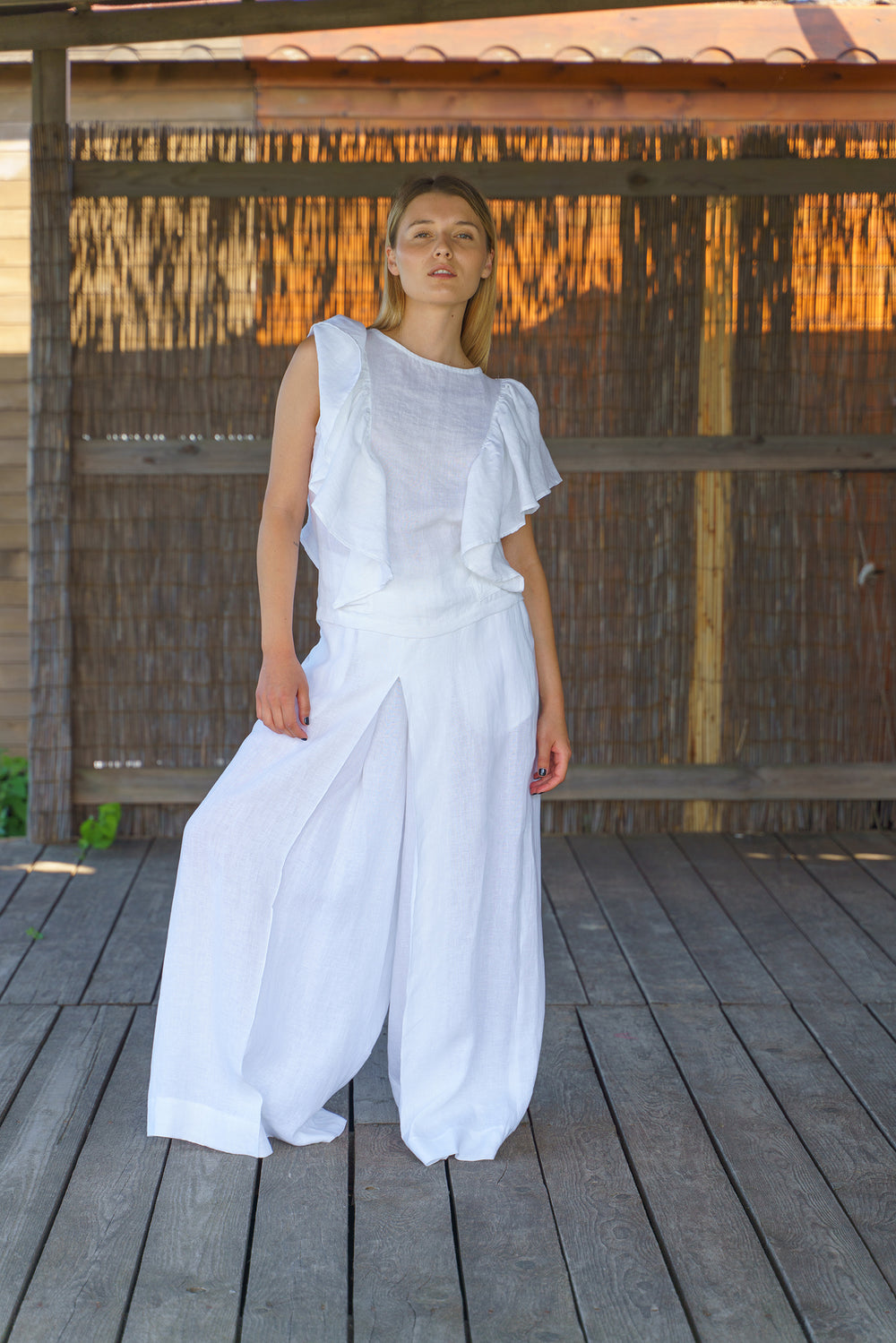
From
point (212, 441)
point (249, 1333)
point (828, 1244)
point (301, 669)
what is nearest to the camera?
point (249, 1333)

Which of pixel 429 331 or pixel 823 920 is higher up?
pixel 429 331

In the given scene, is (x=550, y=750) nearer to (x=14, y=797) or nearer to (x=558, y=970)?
(x=558, y=970)

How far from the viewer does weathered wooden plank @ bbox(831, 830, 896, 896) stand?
12.6 ft

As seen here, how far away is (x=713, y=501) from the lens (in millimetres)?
4133

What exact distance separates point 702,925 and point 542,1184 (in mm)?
1435

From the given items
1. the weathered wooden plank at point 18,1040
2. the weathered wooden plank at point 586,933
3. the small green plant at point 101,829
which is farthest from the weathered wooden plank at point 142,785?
the weathered wooden plank at point 18,1040

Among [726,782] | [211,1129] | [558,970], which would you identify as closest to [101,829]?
[558,970]

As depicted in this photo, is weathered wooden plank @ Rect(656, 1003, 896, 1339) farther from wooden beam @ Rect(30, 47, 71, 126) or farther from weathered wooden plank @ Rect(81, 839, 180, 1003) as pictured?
wooden beam @ Rect(30, 47, 71, 126)

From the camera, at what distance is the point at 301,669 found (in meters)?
2.10

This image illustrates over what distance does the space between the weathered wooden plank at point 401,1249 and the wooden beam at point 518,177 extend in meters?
2.83

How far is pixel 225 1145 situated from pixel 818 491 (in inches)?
112

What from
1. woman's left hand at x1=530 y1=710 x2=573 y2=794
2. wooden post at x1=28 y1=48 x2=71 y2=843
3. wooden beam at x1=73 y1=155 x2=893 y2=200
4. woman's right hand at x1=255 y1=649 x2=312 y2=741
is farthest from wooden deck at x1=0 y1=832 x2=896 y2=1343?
wooden beam at x1=73 y1=155 x2=893 y2=200

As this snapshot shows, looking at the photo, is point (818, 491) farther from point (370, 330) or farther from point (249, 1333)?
point (249, 1333)

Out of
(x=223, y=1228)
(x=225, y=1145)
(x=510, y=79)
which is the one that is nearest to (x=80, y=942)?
(x=225, y=1145)
